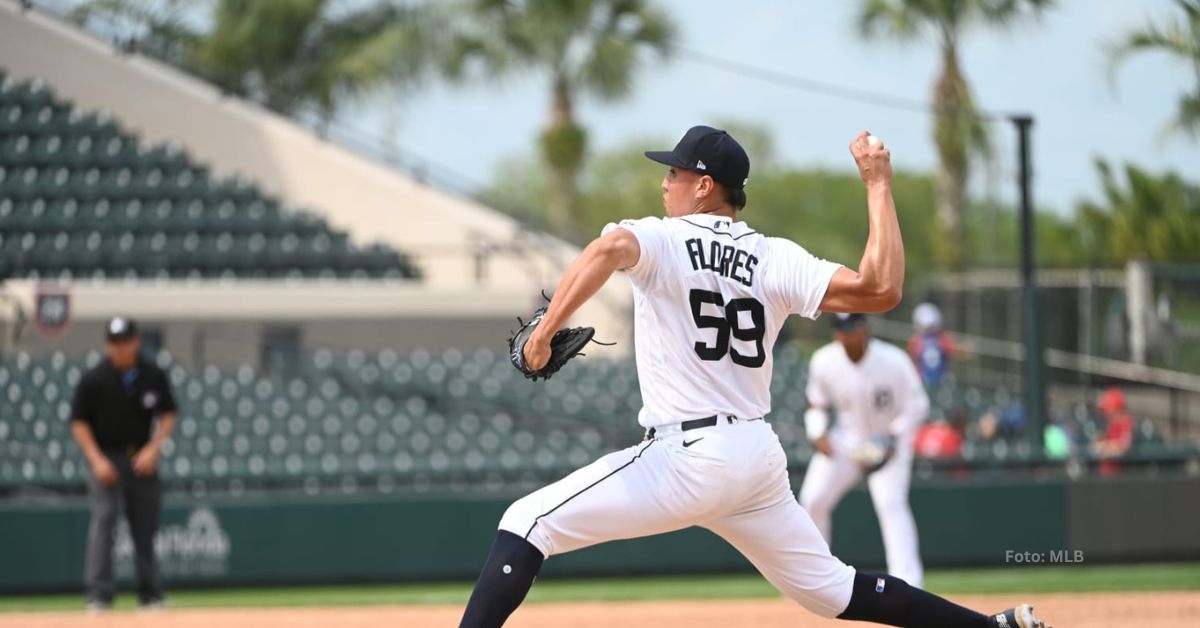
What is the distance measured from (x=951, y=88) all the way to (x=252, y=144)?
1138cm

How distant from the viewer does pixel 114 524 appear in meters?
10.3

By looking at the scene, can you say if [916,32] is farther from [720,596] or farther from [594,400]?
[720,596]

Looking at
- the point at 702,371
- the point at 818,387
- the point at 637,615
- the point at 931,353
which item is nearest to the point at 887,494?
the point at 818,387

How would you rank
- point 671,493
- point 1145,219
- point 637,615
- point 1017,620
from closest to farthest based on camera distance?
point 671,493
point 1017,620
point 637,615
point 1145,219

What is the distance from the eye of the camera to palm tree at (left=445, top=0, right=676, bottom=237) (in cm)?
2536

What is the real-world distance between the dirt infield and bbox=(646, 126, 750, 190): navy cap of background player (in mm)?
4221

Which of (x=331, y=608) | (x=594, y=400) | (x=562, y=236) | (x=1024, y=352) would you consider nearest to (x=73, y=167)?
(x=562, y=236)

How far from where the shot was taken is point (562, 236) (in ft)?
73.5

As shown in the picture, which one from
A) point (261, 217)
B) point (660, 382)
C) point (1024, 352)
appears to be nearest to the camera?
point (660, 382)

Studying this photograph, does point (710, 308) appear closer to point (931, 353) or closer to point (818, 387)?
point (818, 387)

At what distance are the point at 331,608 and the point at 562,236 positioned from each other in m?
11.9

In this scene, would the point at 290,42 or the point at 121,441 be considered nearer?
the point at 121,441

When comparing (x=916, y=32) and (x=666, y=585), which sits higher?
(x=916, y=32)

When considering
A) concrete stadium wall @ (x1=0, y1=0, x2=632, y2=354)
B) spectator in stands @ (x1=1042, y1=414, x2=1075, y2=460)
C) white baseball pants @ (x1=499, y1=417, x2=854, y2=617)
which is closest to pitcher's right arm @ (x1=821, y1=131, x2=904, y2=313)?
white baseball pants @ (x1=499, y1=417, x2=854, y2=617)
